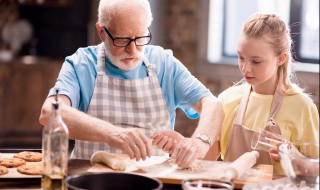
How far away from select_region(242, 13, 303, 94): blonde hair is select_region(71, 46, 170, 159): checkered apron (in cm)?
45

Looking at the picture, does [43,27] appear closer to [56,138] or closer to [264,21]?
[264,21]

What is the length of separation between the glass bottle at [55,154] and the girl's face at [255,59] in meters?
0.86

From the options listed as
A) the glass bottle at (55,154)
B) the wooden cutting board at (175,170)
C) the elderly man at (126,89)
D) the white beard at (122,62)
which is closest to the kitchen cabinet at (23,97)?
the elderly man at (126,89)

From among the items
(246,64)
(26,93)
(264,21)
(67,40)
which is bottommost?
(26,93)

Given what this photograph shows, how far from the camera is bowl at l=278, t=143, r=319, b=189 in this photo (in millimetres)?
1774

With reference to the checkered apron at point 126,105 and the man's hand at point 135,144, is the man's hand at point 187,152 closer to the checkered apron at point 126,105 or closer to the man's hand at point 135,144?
the man's hand at point 135,144

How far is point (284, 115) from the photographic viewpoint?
2.41 m

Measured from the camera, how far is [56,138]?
1.80 metres

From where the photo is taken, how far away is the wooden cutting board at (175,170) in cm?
194

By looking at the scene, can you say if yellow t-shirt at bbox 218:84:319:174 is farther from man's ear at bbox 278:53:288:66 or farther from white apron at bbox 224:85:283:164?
man's ear at bbox 278:53:288:66

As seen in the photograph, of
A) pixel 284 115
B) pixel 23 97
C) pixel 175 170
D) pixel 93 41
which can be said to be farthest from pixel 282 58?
pixel 23 97

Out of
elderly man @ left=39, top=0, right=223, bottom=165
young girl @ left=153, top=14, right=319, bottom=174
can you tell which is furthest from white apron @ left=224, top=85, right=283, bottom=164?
elderly man @ left=39, top=0, right=223, bottom=165

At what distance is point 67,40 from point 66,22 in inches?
8.4

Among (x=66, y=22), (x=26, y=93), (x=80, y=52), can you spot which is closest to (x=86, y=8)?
(x=66, y=22)
